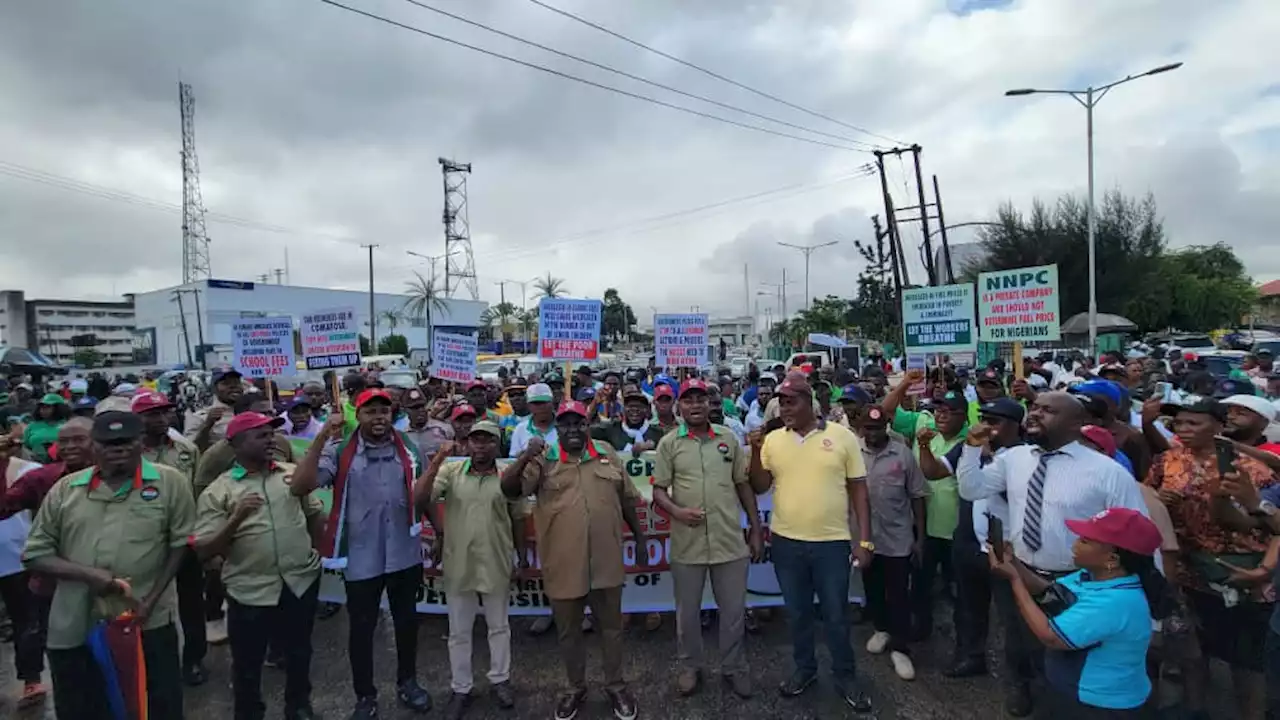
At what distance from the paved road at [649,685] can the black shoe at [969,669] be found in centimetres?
5

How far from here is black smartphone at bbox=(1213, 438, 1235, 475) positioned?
11.0ft

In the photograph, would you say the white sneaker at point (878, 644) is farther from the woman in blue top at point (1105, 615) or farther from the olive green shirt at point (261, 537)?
the olive green shirt at point (261, 537)

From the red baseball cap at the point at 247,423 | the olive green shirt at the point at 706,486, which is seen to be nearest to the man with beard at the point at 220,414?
the red baseball cap at the point at 247,423

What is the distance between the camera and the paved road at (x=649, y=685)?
4148 millimetres

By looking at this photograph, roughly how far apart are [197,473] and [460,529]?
6.90ft

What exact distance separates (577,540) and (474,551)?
0.67 metres

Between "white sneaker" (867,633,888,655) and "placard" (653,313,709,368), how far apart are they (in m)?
6.11

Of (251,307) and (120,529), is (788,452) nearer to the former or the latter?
(120,529)

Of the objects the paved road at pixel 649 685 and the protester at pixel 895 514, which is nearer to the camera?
the paved road at pixel 649 685

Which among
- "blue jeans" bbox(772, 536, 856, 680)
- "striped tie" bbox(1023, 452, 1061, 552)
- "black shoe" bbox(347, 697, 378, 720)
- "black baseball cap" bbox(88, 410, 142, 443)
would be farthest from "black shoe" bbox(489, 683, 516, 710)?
"striped tie" bbox(1023, 452, 1061, 552)

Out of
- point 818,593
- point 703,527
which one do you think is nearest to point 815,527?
point 818,593

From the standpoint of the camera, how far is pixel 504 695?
423 centimetres

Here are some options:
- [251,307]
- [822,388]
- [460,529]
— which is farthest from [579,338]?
[251,307]

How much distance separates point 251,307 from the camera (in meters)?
66.7
